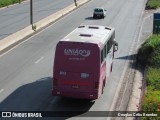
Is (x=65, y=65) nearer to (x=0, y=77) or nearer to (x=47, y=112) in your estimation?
(x=47, y=112)

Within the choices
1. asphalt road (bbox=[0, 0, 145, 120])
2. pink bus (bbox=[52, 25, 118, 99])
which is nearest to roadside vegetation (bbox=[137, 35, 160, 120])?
asphalt road (bbox=[0, 0, 145, 120])

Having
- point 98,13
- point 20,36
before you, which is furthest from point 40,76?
point 98,13

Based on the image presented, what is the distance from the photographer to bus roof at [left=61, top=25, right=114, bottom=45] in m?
18.5

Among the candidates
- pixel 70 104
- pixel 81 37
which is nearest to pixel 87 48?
pixel 81 37

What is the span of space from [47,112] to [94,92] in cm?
220

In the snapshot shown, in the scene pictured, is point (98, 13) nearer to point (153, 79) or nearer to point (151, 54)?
point (151, 54)

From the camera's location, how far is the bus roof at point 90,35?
18.5 m

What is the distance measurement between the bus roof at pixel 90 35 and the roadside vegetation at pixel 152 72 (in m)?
3.21

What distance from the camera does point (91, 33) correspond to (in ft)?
65.8

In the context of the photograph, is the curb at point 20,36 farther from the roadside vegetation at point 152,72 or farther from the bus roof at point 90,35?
the bus roof at point 90,35

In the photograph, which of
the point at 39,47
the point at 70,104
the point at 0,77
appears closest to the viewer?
the point at 70,104

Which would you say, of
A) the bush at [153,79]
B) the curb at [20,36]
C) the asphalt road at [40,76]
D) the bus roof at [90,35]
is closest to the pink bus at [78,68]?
A: the bus roof at [90,35]

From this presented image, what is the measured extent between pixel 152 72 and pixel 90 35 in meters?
5.98

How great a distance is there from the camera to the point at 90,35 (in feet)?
63.2
